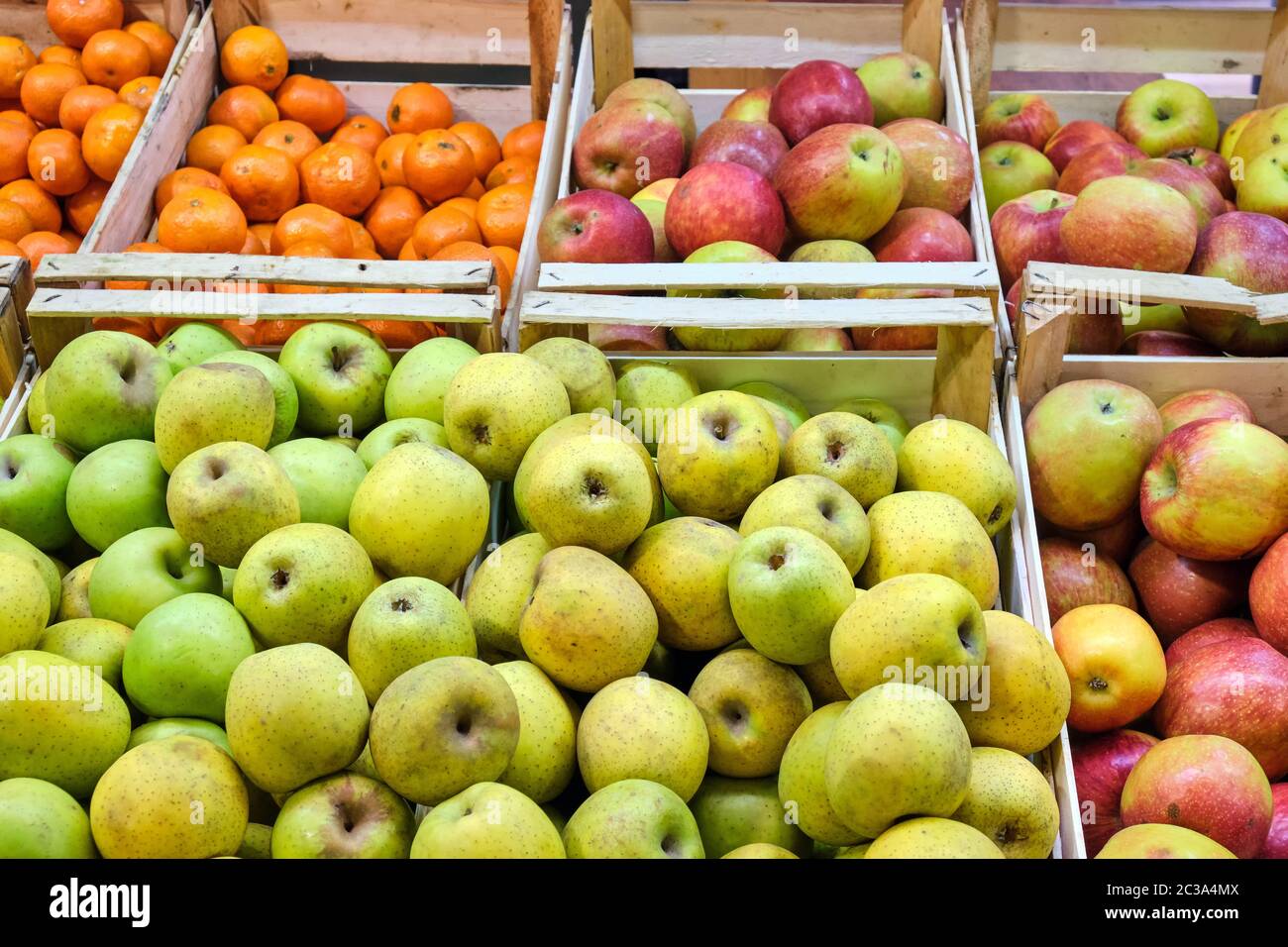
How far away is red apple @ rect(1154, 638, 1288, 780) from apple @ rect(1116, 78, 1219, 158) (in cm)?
183

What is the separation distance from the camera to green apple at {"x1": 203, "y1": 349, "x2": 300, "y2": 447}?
2156 mm

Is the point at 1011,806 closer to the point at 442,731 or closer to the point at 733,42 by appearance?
the point at 442,731

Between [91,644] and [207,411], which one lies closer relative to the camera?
[91,644]

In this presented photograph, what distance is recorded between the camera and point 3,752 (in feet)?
5.03

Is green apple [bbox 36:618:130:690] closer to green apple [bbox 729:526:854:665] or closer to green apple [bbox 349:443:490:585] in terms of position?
green apple [bbox 349:443:490:585]

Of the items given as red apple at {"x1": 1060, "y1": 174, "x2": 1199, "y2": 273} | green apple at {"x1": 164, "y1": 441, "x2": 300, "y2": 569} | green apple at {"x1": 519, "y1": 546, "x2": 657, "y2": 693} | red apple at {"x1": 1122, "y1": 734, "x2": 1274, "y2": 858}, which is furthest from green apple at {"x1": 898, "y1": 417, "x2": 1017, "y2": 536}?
green apple at {"x1": 164, "y1": 441, "x2": 300, "y2": 569}

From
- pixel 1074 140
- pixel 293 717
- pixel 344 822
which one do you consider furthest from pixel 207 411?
pixel 1074 140

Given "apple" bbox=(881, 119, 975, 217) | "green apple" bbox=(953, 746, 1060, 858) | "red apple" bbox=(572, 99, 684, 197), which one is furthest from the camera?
"red apple" bbox=(572, 99, 684, 197)

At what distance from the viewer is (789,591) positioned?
1.60m

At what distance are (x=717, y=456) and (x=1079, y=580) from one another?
0.83 metres

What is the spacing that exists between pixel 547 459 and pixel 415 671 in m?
0.45

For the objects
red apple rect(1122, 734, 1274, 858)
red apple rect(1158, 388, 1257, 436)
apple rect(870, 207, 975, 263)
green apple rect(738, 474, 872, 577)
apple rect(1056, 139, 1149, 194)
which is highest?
apple rect(1056, 139, 1149, 194)

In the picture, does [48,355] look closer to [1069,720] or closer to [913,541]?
[913,541]
